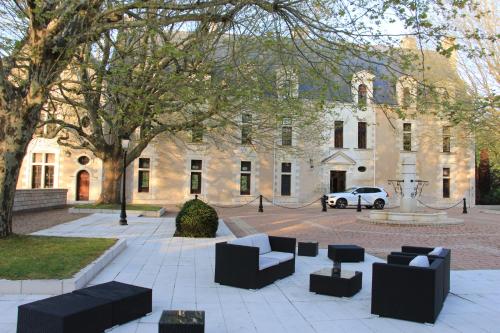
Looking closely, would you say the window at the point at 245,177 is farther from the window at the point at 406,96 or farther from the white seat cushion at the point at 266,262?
the white seat cushion at the point at 266,262

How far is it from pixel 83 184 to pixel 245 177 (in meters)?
11.9

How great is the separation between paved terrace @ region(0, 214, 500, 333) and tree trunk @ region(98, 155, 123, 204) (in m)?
14.0

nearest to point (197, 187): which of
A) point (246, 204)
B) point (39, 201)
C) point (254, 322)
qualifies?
point (246, 204)

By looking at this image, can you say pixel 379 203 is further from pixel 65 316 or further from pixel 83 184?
pixel 65 316

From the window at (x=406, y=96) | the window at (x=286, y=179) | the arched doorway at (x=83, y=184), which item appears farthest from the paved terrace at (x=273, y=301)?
the window at (x=286, y=179)

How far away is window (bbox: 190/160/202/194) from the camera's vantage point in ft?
114

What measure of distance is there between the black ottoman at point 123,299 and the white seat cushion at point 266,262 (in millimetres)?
2161

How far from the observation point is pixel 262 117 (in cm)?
2291

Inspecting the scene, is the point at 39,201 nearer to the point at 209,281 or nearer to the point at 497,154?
the point at 209,281

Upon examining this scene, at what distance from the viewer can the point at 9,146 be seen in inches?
367

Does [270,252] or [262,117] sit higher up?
[262,117]

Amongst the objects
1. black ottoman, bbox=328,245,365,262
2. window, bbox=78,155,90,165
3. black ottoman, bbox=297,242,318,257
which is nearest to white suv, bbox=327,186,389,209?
window, bbox=78,155,90,165

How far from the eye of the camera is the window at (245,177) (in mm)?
35562

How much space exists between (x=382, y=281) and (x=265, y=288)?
2135mm
